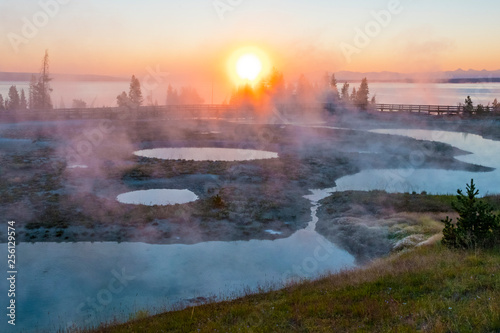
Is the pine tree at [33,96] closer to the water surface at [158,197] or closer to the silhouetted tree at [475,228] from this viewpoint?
the water surface at [158,197]

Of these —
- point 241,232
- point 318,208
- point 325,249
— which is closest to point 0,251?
point 241,232

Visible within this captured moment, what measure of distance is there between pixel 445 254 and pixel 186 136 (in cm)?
4451

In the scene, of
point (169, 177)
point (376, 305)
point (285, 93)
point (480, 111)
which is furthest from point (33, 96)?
point (376, 305)

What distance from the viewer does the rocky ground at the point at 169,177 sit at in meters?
20.8

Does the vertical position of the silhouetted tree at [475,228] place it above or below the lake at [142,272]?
above

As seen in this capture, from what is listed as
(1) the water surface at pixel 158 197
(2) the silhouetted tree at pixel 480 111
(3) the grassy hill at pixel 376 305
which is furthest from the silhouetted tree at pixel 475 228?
(2) the silhouetted tree at pixel 480 111

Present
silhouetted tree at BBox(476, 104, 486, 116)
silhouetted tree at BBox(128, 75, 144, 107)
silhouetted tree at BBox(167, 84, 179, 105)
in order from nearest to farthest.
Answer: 1. silhouetted tree at BBox(476, 104, 486, 116)
2. silhouetted tree at BBox(128, 75, 144, 107)
3. silhouetted tree at BBox(167, 84, 179, 105)

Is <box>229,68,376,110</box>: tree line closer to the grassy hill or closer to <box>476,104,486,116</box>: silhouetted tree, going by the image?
<box>476,104,486,116</box>: silhouetted tree

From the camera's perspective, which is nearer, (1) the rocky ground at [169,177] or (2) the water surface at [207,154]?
(1) the rocky ground at [169,177]

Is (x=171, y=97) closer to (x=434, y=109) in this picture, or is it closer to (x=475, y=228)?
(x=434, y=109)

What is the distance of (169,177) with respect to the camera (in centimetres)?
3098

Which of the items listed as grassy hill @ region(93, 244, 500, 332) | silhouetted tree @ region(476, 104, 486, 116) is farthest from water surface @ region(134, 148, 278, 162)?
silhouetted tree @ region(476, 104, 486, 116)

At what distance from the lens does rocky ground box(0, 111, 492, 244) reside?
20.8m

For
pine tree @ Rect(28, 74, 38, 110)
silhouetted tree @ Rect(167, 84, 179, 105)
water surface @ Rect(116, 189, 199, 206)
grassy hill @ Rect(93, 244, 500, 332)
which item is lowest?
water surface @ Rect(116, 189, 199, 206)
